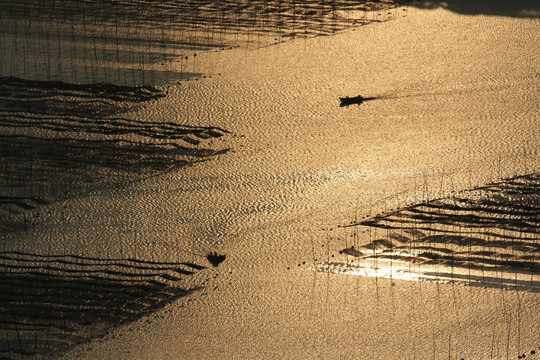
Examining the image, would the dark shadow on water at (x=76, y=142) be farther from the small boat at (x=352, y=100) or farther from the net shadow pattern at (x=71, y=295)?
→ the small boat at (x=352, y=100)

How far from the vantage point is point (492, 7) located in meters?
4.62

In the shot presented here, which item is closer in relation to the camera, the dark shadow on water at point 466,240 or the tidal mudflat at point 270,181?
the tidal mudflat at point 270,181

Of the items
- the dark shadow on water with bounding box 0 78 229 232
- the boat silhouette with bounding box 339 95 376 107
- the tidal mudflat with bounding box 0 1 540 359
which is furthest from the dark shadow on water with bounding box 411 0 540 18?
the dark shadow on water with bounding box 0 78 229 232

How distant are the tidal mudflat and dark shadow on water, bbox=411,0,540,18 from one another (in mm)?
10

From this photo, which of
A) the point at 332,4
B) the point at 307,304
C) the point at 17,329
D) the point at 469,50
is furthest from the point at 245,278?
the point at 332,4

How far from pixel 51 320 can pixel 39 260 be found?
0.99ft

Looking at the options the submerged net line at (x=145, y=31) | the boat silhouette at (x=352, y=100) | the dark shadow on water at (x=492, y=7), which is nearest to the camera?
the boat silhouette at (x=352, y=100)

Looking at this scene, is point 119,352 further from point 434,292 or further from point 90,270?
point 434,292

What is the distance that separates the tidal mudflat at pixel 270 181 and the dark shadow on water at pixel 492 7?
1cm

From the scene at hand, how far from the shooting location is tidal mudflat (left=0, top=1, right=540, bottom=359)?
3.00 meters

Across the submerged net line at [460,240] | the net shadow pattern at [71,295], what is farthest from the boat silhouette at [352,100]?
the net shadow pattern at [71,295]

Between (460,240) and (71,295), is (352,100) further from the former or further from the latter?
(71,295)

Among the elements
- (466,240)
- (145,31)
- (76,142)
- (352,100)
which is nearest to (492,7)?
(352,100)

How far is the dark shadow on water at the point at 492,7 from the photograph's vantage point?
15.0ft
